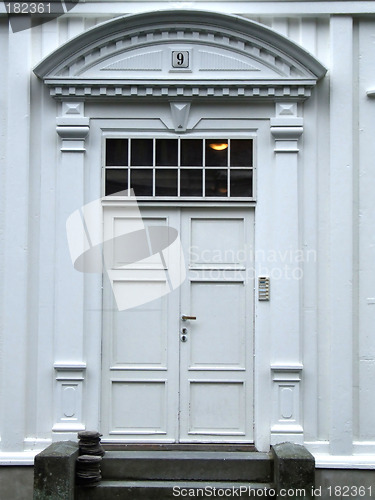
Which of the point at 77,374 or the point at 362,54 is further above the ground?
the point at 362,54

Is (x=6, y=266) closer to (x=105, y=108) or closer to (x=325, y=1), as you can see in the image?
(x=105, y=108)

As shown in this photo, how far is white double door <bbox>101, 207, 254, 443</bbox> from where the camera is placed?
263 inches

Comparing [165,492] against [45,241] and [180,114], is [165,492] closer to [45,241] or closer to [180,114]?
[45,241]

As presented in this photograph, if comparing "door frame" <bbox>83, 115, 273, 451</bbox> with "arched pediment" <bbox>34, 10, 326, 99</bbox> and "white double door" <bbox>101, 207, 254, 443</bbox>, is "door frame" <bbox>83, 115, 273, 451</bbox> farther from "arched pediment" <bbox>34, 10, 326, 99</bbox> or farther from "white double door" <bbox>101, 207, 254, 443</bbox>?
"arched pediment" <bbox>34, 10, 326, 99</bbox>

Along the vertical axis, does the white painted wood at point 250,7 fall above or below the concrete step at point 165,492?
above

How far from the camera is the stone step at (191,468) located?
6234 mm

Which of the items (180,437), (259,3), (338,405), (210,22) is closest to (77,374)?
(180,437)

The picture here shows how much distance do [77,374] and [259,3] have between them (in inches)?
168

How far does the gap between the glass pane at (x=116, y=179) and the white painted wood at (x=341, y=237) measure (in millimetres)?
2162

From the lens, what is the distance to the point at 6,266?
653 cm

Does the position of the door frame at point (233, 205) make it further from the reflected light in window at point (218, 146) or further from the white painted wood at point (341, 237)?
the white painted wood at point (341, 237)

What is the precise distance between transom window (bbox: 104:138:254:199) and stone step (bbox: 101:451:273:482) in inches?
106

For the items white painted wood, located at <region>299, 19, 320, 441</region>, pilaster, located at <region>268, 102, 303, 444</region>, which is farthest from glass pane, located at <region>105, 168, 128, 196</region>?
white painted wood, located at <region>299, 19, 320, 441</region>

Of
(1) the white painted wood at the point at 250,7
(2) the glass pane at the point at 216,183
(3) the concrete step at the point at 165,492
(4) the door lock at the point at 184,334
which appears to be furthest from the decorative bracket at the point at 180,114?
(3) the concrete step at the point at 165,492
